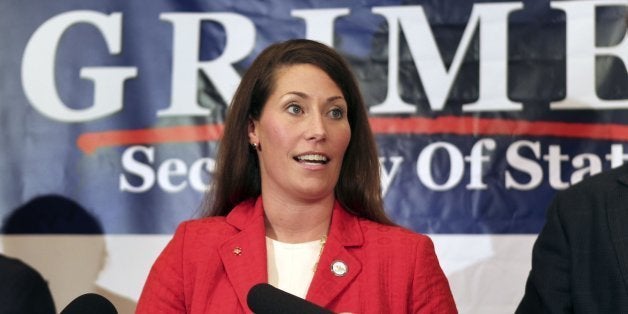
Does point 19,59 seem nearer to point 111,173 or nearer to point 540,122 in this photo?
point 111,173

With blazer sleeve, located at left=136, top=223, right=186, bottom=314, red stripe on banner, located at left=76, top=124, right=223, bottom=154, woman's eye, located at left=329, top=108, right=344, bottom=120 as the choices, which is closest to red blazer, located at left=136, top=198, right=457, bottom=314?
blazer sleeve, located at left=136, top=223, right=186, bottom=314

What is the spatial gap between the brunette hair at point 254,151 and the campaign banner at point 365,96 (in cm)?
57

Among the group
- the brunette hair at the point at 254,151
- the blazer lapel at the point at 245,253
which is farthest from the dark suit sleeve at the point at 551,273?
the blazer lapel at the point at 245,253

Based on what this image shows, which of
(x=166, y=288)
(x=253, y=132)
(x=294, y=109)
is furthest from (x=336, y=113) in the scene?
(x=166, y=288)

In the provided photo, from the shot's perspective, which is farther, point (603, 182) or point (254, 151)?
point (254, 151)

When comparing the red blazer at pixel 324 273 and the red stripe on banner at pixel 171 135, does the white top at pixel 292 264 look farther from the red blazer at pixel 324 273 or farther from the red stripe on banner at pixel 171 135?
the red stripe on banner at pixel 171 135

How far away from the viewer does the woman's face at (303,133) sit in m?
2.36

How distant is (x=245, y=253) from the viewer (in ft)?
7.70

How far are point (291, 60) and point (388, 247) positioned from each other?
1.68ft

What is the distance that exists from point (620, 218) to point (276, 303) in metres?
1.01

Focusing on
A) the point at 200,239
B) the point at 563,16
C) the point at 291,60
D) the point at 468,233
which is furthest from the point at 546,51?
the point at 200,239

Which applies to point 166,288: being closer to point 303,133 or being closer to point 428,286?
point 303,133

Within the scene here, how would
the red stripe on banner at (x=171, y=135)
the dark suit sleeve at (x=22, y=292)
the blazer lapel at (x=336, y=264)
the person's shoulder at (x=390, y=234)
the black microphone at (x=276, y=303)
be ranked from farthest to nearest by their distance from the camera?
the red stripe on banner at (x=171, y=135), the person's shoulder at (x=390, y=234), the blazer lapel at (x=336, y=264), the dark suit sleeve at (x=22, y=292), the black microphone at (x=276, y=303)

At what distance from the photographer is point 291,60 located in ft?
8.13
